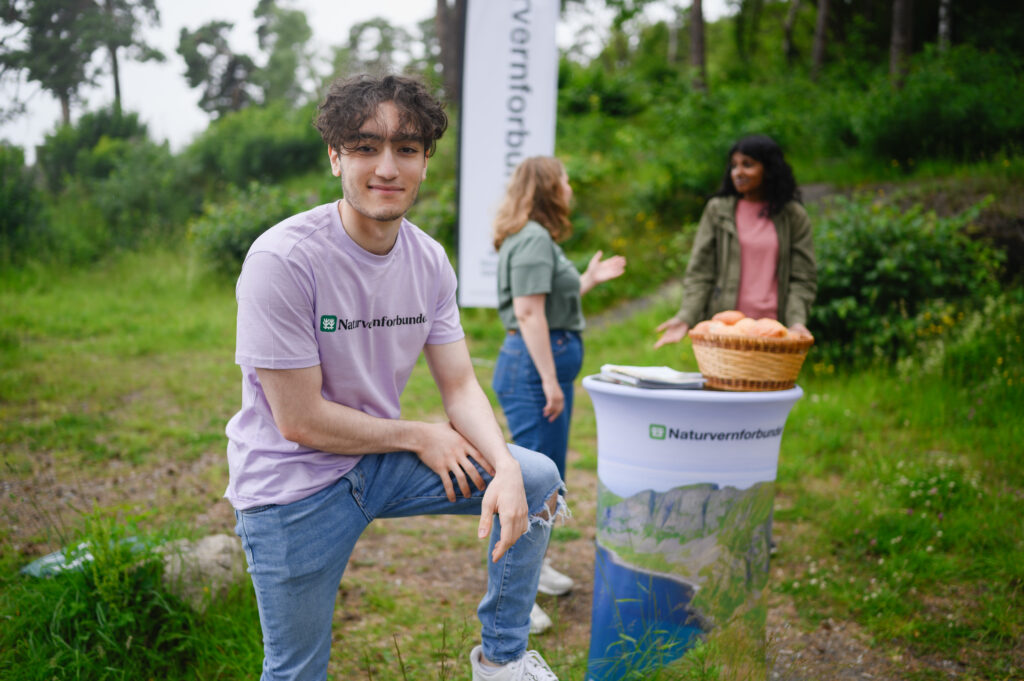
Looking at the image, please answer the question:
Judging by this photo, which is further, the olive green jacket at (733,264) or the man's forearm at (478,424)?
the olive green jacket at (733,264)

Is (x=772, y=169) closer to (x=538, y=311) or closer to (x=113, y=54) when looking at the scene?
(x=538, y=311)

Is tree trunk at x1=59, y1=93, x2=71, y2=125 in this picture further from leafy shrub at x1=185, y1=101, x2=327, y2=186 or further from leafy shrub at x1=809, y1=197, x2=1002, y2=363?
leafy shrub at x1=185, y1=101, x2=327, y2=186

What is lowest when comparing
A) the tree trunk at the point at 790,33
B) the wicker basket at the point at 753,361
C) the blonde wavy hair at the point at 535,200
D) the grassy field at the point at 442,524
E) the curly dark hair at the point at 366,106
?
the grassy field at the point at 442,524

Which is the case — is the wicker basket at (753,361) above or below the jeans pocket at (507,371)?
above

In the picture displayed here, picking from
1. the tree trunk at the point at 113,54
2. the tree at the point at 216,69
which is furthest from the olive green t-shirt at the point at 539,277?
the tree at the point at 216,69

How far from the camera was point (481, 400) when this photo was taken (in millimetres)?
2250

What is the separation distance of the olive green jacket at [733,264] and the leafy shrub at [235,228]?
9.68 m

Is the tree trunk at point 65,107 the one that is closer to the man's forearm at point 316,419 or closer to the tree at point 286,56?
the man's forearm at point 316,419

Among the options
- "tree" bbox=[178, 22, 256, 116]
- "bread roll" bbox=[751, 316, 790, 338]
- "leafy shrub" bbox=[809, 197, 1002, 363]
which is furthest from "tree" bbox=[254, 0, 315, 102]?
"bread roll" bbox=[751, 316, 790, 338]

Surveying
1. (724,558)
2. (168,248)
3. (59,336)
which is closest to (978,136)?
(724,558)

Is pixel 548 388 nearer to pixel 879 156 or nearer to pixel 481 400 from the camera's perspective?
pixel 481 400

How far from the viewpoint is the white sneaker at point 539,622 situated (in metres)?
3.38

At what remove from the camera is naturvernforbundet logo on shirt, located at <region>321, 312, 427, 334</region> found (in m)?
1.96

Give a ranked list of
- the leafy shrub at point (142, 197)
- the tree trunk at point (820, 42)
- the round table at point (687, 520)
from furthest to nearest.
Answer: the tree trunk at point (820, 42) < the leafy shrub at point (142, 197) < the round table at point (687, 520)
